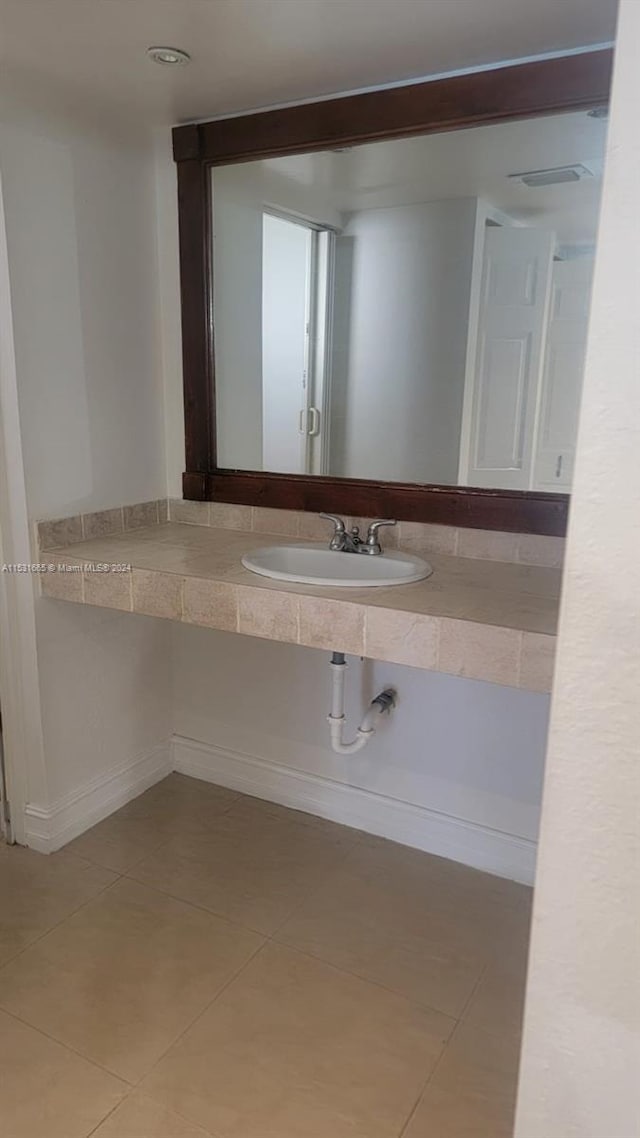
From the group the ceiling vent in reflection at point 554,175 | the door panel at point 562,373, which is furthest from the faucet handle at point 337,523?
the ceiling vent in reflection at point 554,175

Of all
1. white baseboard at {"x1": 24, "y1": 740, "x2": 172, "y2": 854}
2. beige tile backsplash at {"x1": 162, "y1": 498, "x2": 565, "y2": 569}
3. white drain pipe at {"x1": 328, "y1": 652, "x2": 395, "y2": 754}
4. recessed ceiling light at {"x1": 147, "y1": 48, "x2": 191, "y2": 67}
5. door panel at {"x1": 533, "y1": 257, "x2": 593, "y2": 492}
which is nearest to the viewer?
recessed ceiling light at {"x1": 147, "y1": 48, "x2": 191, "y2": 67}

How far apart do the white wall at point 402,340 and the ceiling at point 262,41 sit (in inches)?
13.9

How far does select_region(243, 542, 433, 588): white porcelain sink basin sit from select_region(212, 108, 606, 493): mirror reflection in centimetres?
26

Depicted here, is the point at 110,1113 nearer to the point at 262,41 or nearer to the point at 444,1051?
the point at 444,1051

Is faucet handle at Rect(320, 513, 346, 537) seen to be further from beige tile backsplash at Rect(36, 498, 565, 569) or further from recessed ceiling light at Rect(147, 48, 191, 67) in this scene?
recessed ceiling light at Rect(147, 48, 191, 67)

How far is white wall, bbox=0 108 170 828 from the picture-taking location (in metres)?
1.99

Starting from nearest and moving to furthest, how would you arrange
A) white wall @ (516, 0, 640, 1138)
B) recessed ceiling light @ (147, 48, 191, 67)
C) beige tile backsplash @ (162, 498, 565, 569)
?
white wall @ (516, 0, 640, 1138) < recessed ceiling light @ (147, 48, 191, 67) < beige tile backsplash @ (162, 498, 565, 569)

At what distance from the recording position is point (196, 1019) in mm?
1711

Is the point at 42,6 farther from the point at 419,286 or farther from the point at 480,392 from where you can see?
the point at 480,392

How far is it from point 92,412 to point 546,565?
4.42ft

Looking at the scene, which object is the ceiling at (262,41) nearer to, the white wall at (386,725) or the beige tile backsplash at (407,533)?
the white wall at (386,725)

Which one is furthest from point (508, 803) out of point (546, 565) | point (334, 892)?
point (546, 565)

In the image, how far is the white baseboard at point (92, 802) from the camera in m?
2.29

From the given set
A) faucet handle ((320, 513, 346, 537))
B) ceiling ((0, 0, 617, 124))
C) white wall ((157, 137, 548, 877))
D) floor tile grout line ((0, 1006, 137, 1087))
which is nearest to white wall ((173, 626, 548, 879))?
white wall ((157, 137, 548, 877))
